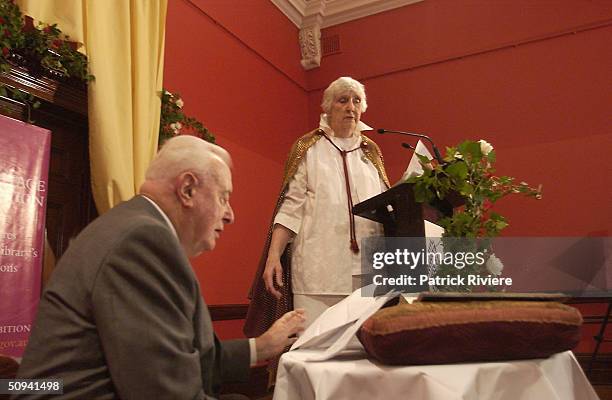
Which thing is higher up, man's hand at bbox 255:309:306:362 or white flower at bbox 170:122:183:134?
white flower at bbox 170:122:183:134

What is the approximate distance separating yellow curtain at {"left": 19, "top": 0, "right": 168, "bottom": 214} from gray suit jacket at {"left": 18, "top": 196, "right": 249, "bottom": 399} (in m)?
1.65

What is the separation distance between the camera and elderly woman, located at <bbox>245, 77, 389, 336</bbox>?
81.8 inches

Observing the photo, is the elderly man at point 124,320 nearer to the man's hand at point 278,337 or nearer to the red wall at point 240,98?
the man's hand at point 278,337

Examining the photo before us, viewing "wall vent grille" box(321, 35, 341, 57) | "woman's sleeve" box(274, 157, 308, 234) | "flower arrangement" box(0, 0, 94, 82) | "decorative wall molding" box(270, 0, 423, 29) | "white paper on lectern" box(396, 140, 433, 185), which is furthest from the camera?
"wall vent grille" box(321, 35, 341, 57)

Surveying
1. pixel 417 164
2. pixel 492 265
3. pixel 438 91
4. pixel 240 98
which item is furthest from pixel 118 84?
pixel 438 91

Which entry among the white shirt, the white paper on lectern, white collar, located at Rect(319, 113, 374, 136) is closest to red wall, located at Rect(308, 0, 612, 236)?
white collar, located at Rect(319, 113, 374, 136)

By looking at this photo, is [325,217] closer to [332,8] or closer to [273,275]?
[273,275]

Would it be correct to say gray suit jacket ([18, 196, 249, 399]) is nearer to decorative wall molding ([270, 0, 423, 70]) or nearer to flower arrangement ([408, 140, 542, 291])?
flower arrangement ([408, 140, 542, 291])

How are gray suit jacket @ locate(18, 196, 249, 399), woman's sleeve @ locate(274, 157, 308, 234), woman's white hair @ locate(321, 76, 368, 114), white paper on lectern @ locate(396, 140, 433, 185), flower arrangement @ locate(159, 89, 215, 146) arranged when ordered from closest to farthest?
gray suit jacket @ locate(18, 196, 249, 399) < white paper on lectern @ locate(396, 140, 433, 185) < woman's sleeve @ locate(274, 157, 308, 234) < woman's white hair @ locate(321, 76, 368, 114) < flower arrangement @ locate(159, 89, 215, 146)

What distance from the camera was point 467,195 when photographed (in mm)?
1353

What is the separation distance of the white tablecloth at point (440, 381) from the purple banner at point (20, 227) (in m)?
1.40

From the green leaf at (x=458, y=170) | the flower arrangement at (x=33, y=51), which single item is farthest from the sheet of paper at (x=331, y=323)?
the flower arrangement at (x=33, y=51)

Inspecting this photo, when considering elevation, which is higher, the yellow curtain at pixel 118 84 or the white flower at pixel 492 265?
the yellow curtain at pixel 118 84

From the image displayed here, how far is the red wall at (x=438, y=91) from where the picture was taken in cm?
370
